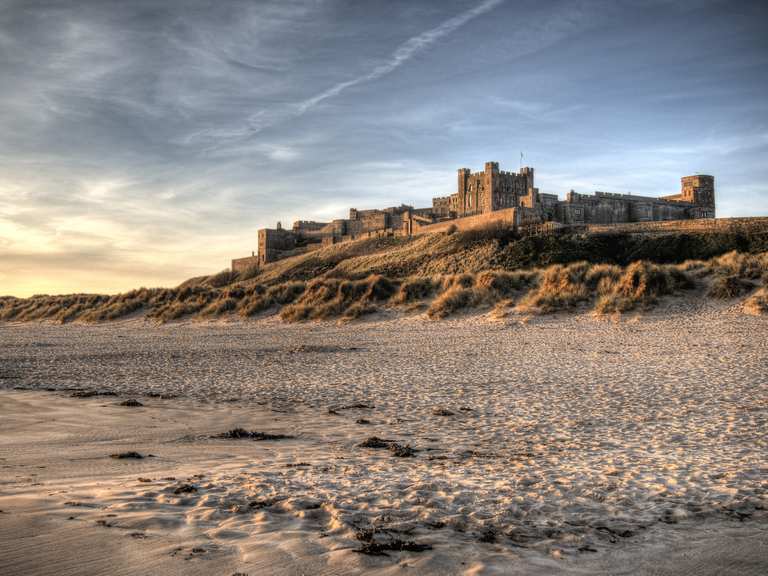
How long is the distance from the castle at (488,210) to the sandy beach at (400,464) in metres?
52.6

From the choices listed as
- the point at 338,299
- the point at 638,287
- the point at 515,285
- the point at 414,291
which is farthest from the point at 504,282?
the point at 338,299

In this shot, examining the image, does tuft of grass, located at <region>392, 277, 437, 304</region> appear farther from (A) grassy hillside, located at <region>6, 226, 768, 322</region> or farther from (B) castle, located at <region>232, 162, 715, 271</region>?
(B) castle, located at <region>232, 162, 715, 271</region>

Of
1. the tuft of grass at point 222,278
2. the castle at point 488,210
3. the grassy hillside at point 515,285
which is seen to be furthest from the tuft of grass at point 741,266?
the tuft of grass at point 222,278

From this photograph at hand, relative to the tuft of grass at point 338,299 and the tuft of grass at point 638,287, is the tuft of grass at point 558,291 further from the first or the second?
the tuft of grass at point 338,299

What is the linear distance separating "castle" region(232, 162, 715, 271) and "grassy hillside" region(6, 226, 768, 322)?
20776mm

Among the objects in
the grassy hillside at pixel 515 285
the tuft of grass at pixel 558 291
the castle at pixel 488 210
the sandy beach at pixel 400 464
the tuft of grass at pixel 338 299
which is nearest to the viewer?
the sandy beach at pixel 400 464

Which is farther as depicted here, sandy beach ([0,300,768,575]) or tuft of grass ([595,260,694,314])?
tuft of grass ([595,260,694,314])

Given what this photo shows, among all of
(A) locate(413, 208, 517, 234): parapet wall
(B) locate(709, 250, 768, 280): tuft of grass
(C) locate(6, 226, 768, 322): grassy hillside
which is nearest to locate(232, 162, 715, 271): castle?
(A) locate(413, 208, 517, 234): parapet wall

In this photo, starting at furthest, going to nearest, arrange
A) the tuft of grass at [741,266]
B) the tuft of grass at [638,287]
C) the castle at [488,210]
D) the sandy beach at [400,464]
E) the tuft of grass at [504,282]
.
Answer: the castle at [488,210] → the tuft of grass at [504,282] → the tuft of grass at [741,266] → the tuft of grass at [638,287] → the sandy beach at [400,464]

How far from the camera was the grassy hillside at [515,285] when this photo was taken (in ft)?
60.7

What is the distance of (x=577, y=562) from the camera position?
3334 millimetres

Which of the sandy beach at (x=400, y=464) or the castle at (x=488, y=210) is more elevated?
the castle at (x=488, y=210)

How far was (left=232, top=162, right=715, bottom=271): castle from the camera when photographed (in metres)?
70.6

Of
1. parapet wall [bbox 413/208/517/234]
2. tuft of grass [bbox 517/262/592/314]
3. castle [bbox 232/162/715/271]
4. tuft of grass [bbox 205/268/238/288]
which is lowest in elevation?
tuft of grass [bbox 517/262/592/314]
